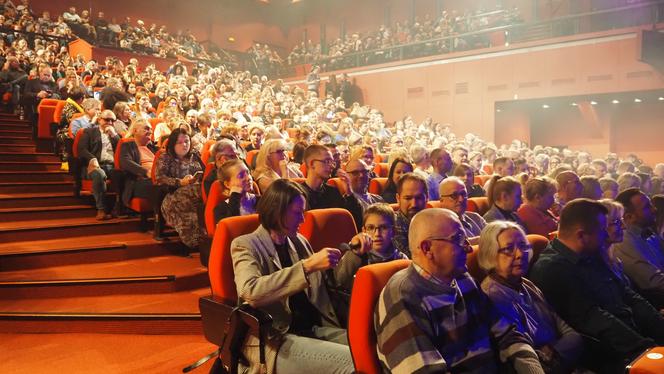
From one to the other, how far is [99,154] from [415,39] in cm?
1011

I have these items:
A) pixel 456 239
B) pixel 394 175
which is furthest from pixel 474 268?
pixel 394 175

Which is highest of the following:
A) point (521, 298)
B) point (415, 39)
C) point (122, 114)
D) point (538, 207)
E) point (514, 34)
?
point (415, 39)

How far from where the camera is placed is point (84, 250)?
3.30 meters

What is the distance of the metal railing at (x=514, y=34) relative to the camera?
8977mm

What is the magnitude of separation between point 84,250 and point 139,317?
3.35 feet

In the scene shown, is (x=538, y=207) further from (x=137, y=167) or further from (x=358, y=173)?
(x=137, y=167)

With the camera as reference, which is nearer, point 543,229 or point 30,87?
point 543,229

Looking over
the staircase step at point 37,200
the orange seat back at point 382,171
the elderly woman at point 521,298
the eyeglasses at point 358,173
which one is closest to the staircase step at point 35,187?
the staircase step at point 37,200

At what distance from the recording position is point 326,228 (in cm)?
211

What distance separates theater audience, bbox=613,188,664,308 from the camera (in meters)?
2.29

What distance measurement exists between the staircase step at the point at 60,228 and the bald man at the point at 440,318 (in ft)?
10.3

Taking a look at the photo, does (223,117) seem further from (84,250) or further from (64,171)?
(84,250)

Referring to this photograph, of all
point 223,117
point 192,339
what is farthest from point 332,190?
point 223,117

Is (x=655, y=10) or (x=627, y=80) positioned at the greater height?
(x=655, y=10)
